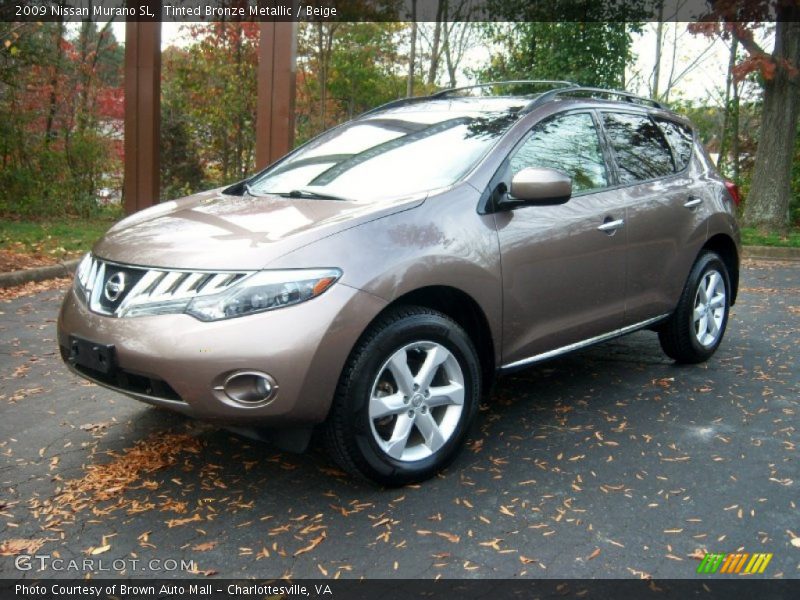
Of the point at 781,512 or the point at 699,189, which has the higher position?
the point at 699,189

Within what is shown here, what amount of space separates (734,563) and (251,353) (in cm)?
192

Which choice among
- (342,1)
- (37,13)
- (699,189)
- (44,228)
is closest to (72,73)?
(37,13)

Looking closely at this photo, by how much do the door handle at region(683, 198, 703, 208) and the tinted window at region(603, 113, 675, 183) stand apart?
23 cm

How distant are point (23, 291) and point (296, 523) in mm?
5844

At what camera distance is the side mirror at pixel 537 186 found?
12.1 ft

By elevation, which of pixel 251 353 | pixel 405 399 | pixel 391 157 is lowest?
pixel 405 399

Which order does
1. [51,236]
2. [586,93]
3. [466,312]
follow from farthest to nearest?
[51,236] < [586,93] < [466,312]

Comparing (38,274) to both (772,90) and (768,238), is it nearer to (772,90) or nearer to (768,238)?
(768,238)

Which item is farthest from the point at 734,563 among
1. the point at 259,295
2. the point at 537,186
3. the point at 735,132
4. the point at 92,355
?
the point at 735,132

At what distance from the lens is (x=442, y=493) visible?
3398mm

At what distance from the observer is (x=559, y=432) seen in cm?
416

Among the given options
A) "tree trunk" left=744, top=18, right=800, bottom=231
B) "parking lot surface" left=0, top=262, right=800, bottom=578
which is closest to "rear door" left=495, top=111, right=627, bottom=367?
"parking lot surface" left=0, top=262, right=800, bottom=578

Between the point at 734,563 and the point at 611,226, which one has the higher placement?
the point at 611,226
